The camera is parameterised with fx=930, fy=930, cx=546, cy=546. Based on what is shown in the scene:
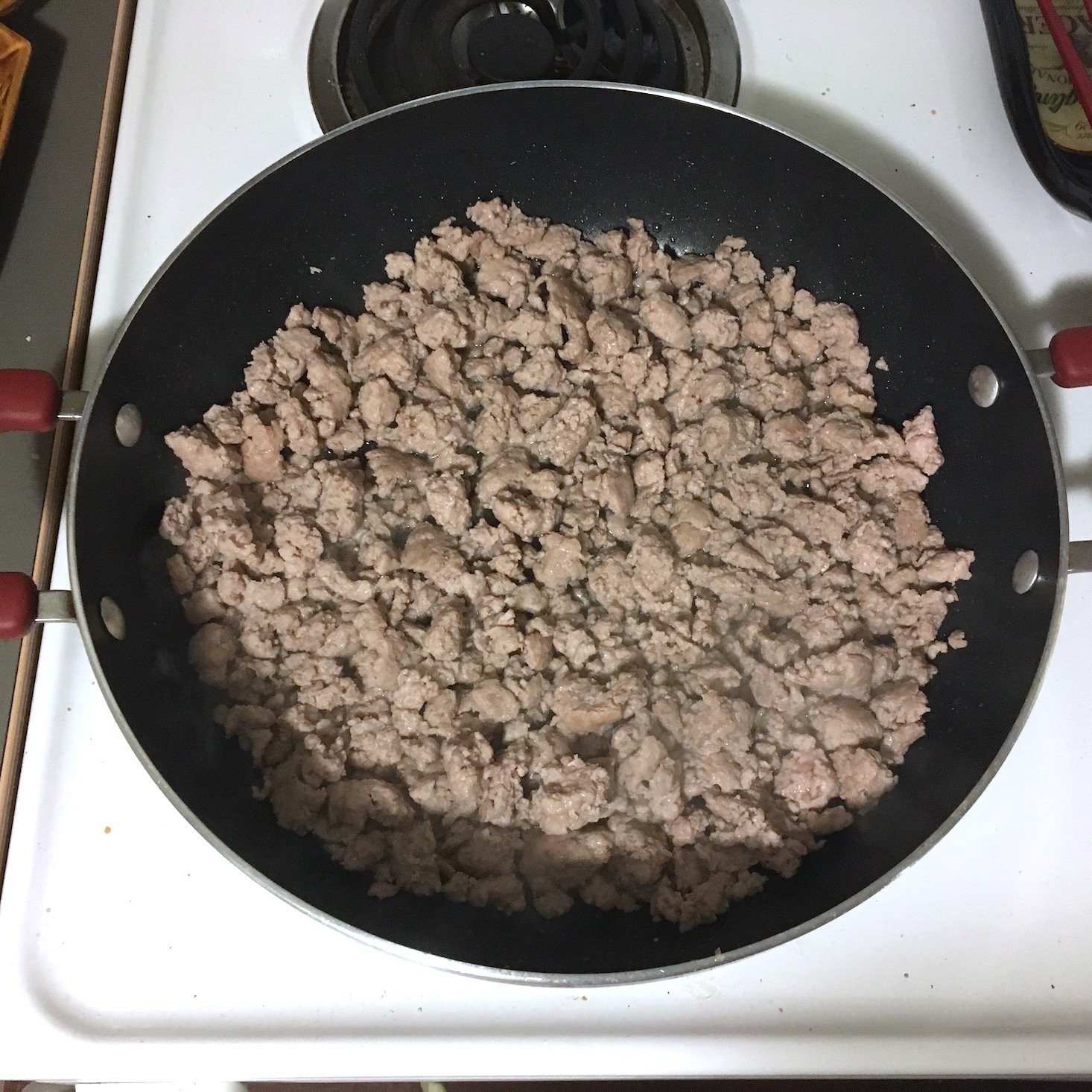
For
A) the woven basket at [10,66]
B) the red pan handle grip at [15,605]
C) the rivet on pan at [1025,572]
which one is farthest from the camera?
the woven basket at [10,66]

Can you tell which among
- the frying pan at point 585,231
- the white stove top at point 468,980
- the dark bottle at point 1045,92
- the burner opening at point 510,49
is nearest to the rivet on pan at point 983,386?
the frying pan at point 585,231

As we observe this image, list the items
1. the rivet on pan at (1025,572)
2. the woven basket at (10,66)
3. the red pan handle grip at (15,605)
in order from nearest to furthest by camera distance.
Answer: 1. the red pan handle grip at (15,605)
2. the rivet on pan at (1025,572)
3. the woven basket at (10,66)

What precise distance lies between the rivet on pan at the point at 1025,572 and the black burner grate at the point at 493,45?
0.62 meters

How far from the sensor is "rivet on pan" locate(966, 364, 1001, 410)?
0.89 m

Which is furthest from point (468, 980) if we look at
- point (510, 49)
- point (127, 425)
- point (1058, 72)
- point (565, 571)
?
point (1058, 72)

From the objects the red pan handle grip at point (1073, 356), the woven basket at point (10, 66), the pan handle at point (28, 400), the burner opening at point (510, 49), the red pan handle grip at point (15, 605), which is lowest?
the red pan handle grip at point (15, 605)

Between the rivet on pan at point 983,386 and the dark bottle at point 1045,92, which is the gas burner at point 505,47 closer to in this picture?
the dark bottle at point 1045,92

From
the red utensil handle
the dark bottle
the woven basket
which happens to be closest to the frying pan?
the red utensil handle

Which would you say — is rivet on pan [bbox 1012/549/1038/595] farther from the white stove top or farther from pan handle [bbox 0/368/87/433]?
pan handle [bbox 0/368/87/433]

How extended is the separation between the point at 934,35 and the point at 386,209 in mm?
681

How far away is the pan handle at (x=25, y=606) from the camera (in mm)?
710

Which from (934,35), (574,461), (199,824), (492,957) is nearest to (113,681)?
(199,824)

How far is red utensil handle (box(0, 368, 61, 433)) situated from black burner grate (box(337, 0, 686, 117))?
0.47 m

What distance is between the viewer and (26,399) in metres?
0.75
